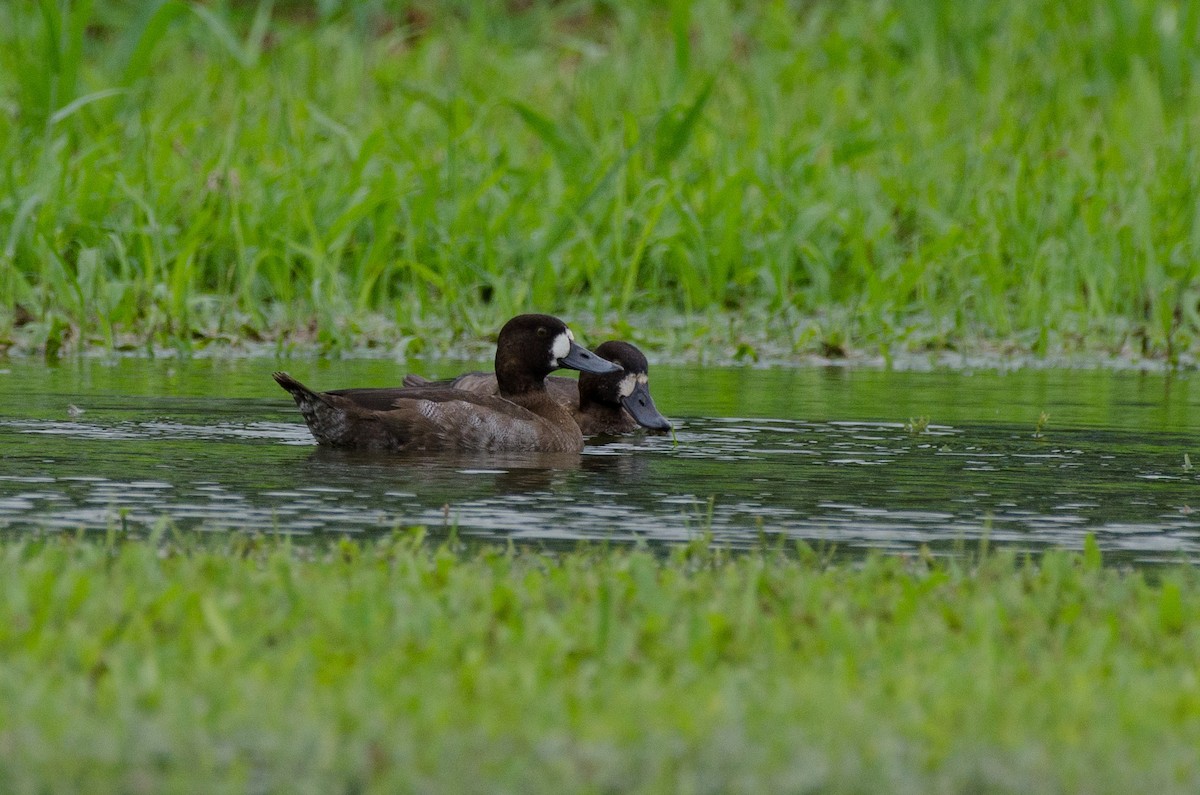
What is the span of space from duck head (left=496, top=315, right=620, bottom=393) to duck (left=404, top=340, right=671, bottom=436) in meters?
0.14

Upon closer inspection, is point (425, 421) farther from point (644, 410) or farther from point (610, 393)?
point (610, 393)

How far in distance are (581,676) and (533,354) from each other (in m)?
5.32

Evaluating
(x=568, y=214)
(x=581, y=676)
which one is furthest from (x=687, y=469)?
(x=568, y=214)

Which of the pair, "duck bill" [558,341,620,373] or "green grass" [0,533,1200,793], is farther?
"duck bill" [558,341,620,373]

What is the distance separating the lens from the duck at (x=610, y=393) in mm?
9289

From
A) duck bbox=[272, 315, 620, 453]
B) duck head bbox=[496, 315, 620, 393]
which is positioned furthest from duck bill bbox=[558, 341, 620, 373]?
duck bbox=[272, 315, 620, 453]

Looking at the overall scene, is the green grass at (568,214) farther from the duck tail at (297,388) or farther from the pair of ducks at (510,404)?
the duck tail at (297,388)

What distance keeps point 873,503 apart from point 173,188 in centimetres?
722

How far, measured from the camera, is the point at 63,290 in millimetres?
11406

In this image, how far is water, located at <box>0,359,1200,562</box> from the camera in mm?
6293

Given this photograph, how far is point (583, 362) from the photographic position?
943cm

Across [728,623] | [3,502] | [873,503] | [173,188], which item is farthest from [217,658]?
[173,188]

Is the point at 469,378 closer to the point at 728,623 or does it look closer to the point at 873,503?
the point at 873,503

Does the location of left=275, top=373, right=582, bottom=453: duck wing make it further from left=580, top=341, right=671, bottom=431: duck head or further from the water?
left=580, top=341, right=671, bottom=431: duck head
